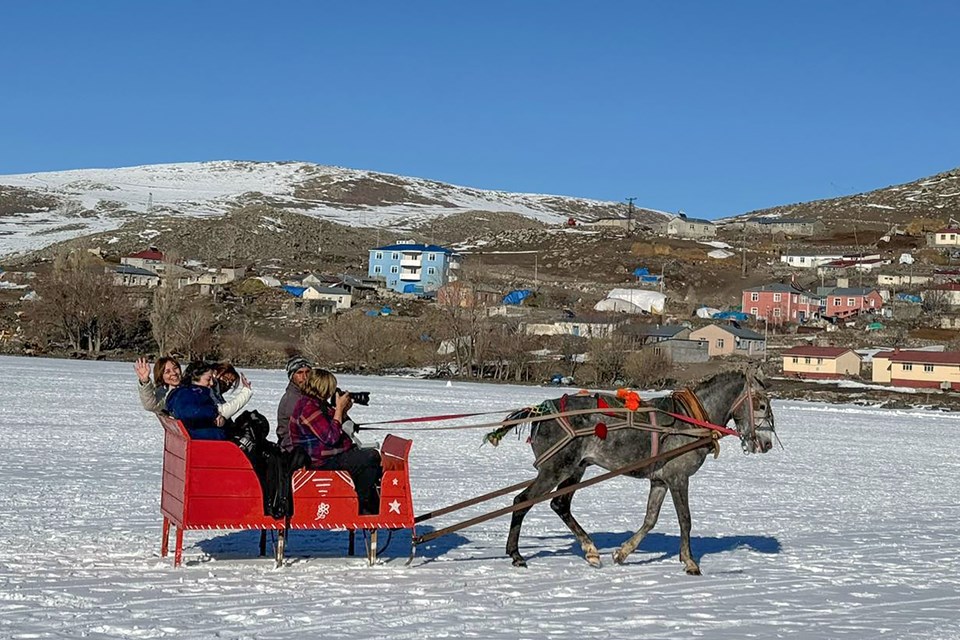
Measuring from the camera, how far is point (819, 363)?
237 ft

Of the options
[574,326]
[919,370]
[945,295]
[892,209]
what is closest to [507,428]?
[919,370]

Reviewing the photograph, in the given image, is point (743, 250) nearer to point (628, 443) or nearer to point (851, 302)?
point (851, 302)

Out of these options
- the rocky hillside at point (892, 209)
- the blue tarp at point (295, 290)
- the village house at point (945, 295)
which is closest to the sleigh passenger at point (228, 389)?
the blue tarp at point (295, 290)

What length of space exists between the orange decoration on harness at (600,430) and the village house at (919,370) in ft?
209

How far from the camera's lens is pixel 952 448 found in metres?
31.1

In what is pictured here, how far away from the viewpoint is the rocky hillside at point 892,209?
547ft

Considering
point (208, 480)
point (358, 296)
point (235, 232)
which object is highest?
point (235, 232)

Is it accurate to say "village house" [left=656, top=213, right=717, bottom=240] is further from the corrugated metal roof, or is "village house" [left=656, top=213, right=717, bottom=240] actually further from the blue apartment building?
the corrugated metal roof

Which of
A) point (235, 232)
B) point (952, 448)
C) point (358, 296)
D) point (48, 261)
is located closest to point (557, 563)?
point (952, 448)

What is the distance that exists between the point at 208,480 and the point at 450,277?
345ft

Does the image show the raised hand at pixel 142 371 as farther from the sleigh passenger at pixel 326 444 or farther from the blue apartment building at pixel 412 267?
the blue apartment building at pixel 412 267

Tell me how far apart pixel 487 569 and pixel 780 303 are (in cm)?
9321

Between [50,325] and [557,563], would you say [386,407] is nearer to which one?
[557,563]

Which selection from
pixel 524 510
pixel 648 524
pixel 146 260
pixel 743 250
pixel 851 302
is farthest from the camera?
pixel 743 250
